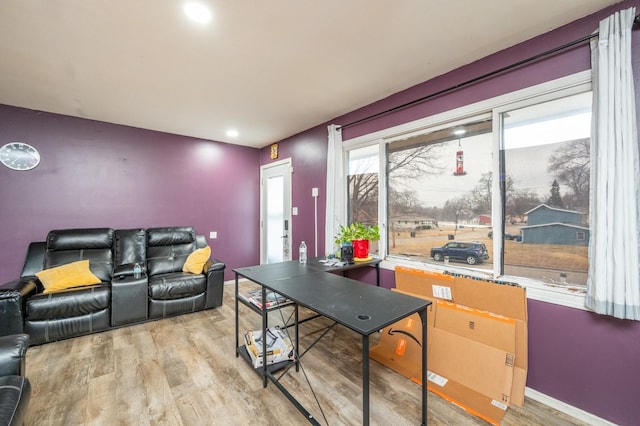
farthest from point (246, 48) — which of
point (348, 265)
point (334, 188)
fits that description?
point (348, 265)

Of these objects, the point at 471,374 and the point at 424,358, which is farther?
the point at 471,374

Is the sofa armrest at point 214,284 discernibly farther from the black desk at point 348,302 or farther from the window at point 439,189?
the window at point 439,189

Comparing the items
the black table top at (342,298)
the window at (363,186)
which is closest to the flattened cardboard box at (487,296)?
the black table top at (342,298)

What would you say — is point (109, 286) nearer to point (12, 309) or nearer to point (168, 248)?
point (12, 309)

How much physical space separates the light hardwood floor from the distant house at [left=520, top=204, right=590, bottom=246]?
113cm

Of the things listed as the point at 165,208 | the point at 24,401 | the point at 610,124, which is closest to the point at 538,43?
the point at 610,124

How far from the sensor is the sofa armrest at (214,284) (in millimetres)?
3396

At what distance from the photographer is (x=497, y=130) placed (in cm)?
210

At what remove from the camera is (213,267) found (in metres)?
3.44

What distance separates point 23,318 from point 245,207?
3.05 metres

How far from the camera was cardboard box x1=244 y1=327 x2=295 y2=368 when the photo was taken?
2.05 metres

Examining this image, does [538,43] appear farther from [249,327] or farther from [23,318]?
[23,318]

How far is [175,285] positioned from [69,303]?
36.6 inches

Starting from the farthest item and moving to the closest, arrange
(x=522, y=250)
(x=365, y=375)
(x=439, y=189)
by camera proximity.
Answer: (x=439, y=189)
(x=522, y=250)
(x=365, y=375)
